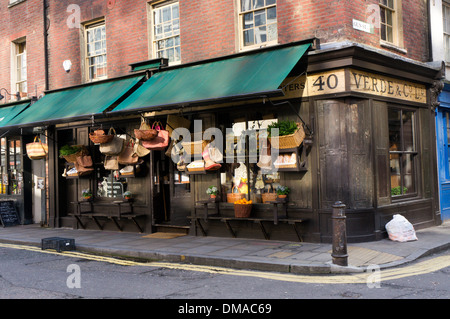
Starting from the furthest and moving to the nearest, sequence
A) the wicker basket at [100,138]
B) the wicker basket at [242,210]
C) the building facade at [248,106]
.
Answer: the wicker basket at [100,138] → the wicker basket at [242,210] → the building facade at [248,106]

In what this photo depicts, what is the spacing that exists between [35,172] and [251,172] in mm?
8245

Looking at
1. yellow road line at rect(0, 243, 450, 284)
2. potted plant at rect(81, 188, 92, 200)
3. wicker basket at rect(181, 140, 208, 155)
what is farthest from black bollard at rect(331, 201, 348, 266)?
potted plant at rect(81, 188, 92, 200)

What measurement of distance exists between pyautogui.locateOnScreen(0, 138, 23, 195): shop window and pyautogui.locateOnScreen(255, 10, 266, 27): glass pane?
934 cm

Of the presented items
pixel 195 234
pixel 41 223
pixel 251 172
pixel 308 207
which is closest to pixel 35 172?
pixel 41 223

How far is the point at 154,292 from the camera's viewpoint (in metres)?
6.24

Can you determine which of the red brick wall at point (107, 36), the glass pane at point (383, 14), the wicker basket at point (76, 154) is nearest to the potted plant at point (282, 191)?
the glass pane at point (383, 14)

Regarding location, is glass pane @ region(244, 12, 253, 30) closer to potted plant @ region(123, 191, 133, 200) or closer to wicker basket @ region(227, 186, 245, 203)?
wicker basket @ region(227, 186, 245, 203)

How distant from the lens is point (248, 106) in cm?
1032

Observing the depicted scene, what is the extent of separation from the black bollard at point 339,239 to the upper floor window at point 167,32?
20.5 ft

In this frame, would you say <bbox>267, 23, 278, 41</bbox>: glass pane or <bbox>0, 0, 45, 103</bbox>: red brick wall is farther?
<bbox>0, 0, 45, 103</bbox>: red brick wall

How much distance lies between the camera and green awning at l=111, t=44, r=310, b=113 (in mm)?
8812

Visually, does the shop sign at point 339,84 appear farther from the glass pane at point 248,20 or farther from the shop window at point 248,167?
the glass pane at point 248,20

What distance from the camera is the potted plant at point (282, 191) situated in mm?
9711

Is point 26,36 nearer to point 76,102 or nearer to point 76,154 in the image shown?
point 76,102
